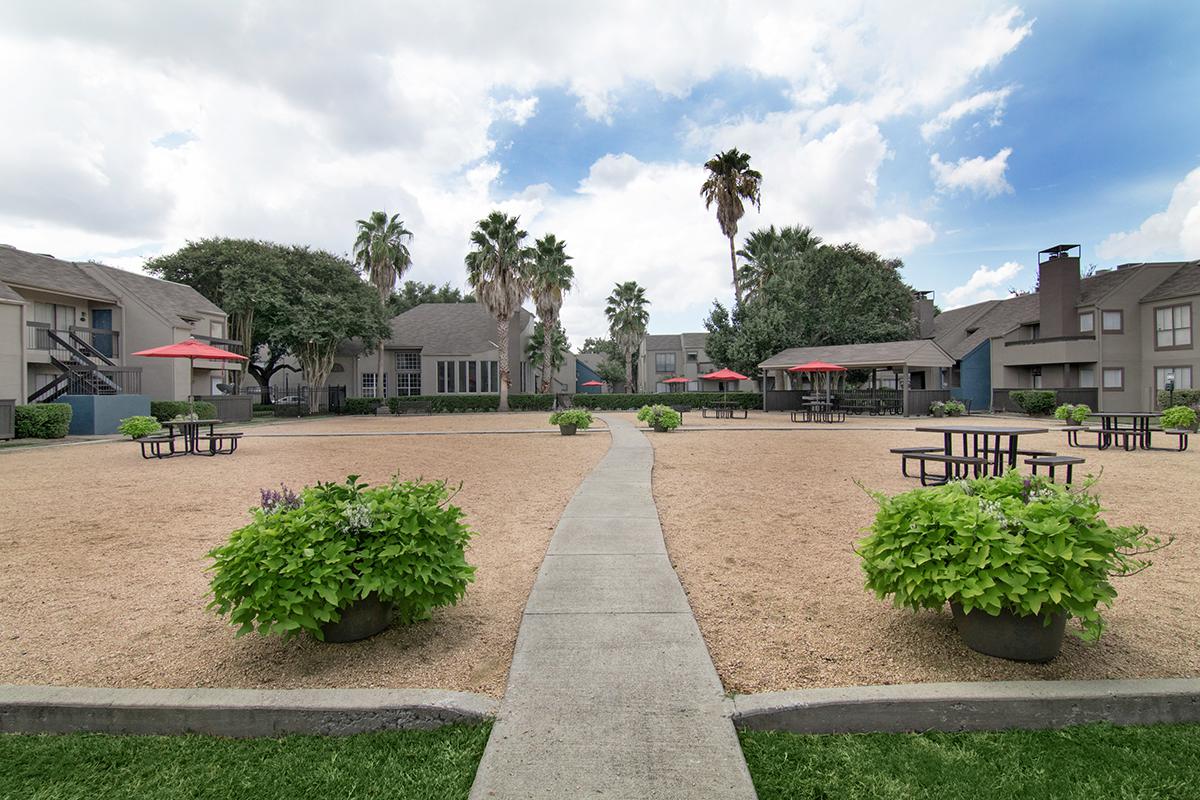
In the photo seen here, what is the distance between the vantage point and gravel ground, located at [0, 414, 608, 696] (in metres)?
3.26

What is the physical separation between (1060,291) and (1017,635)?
36.5 meters

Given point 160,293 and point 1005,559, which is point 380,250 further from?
point 1005,559

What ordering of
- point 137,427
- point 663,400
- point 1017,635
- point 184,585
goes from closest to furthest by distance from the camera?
1. point 1017,635
2. point 184,585
3. point 137,427
4. point 663,400

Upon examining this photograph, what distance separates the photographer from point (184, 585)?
4.82 metres

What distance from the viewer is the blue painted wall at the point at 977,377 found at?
36.6 meters

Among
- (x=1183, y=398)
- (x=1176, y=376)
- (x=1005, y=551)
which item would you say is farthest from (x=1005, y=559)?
(x=1176, y=376)

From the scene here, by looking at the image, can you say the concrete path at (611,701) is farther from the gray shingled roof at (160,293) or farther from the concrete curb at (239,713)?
the gray shingled roof at (160,293)

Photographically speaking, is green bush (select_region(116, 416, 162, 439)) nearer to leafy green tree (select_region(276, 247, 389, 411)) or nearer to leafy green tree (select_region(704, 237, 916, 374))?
leafy green tree (select_region(276, 247, 389, 411))

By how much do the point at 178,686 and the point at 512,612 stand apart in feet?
5.94

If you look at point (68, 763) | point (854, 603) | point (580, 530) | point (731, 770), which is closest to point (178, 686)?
A: point (68, 763)

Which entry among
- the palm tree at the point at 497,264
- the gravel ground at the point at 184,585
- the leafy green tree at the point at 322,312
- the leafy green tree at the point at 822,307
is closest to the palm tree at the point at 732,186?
the leafy green tree at the point at 822,307

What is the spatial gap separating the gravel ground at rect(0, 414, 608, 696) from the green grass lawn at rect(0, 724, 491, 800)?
412mm

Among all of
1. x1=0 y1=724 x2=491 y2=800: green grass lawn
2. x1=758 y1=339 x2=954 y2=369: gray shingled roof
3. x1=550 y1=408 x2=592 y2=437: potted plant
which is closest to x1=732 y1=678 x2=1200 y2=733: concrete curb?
x1=0 y1=724 x2=491 y2=800: green grass lawn

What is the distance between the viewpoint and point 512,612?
407cm
